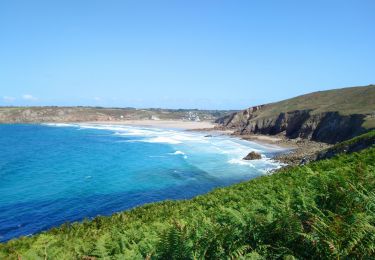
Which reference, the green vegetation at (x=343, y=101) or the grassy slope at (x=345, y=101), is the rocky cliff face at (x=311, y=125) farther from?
the green vegetation at (x=343, y=101)

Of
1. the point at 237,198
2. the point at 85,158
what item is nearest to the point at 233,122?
Result: the point at 85,158

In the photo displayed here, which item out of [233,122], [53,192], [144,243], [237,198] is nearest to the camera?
[144,243]

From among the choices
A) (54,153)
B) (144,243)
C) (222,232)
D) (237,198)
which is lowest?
(54,153)

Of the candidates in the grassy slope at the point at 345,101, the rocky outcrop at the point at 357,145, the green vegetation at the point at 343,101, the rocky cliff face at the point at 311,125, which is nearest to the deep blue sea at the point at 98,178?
the rocky cliff face at the point at 311,125

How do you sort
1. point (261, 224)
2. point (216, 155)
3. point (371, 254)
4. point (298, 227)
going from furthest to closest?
point (216, 155) → point (261, 224) → point (298, 227) → point (371, 254)

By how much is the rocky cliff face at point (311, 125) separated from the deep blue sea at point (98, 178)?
14.1 m

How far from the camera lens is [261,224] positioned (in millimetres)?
6379

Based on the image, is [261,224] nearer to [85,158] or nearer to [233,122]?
[85,158]

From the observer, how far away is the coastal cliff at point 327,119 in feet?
244

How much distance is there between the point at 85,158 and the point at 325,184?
232 ft

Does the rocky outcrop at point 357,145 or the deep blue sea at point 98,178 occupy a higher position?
the rocky outcrop at point 357,145

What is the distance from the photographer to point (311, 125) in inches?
3629

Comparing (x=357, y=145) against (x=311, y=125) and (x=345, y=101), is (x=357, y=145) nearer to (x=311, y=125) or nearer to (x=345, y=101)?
(x=311, y=125)

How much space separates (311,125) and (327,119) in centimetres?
549
